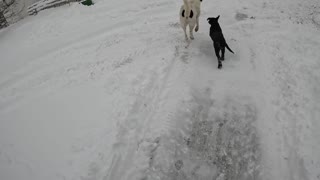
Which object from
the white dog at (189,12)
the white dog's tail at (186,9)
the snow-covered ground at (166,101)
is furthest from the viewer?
the white dog at (189,12)

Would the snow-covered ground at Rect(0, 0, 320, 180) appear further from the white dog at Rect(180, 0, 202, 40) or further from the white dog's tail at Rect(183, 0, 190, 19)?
the white dog's tail at Rect(183, 0, 190, 19)

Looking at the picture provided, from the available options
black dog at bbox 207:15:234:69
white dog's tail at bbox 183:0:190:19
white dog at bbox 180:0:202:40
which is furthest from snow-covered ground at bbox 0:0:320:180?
white dog's tail at bbox 183:0:190:19

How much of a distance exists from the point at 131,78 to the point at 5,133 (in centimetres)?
343

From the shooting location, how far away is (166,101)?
26.2 ft

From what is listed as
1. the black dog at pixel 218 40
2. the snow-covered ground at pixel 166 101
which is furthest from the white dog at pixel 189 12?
the snow-covered ground at pixel 166 101

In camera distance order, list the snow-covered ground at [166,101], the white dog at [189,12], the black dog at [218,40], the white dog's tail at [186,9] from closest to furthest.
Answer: the snow-covered ground at [166,101], the black dog at [218,40], the white dog's tail at [186,9], the white dog at [189,12]

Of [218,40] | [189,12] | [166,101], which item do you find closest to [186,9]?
[189,12]

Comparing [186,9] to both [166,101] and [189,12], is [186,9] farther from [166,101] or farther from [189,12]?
[166,101]

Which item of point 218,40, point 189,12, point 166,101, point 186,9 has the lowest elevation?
point 166,101

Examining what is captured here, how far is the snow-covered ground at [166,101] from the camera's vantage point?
6.61m

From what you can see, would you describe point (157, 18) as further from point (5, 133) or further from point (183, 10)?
point (5, 133)

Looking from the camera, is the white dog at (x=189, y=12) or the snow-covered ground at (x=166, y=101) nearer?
the snow-covered ground at (x=166, y=101)

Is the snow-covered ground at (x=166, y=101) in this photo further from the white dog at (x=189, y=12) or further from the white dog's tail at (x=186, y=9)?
the white dog's tail at (x=186, y=9)

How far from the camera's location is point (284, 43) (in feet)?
32.1
